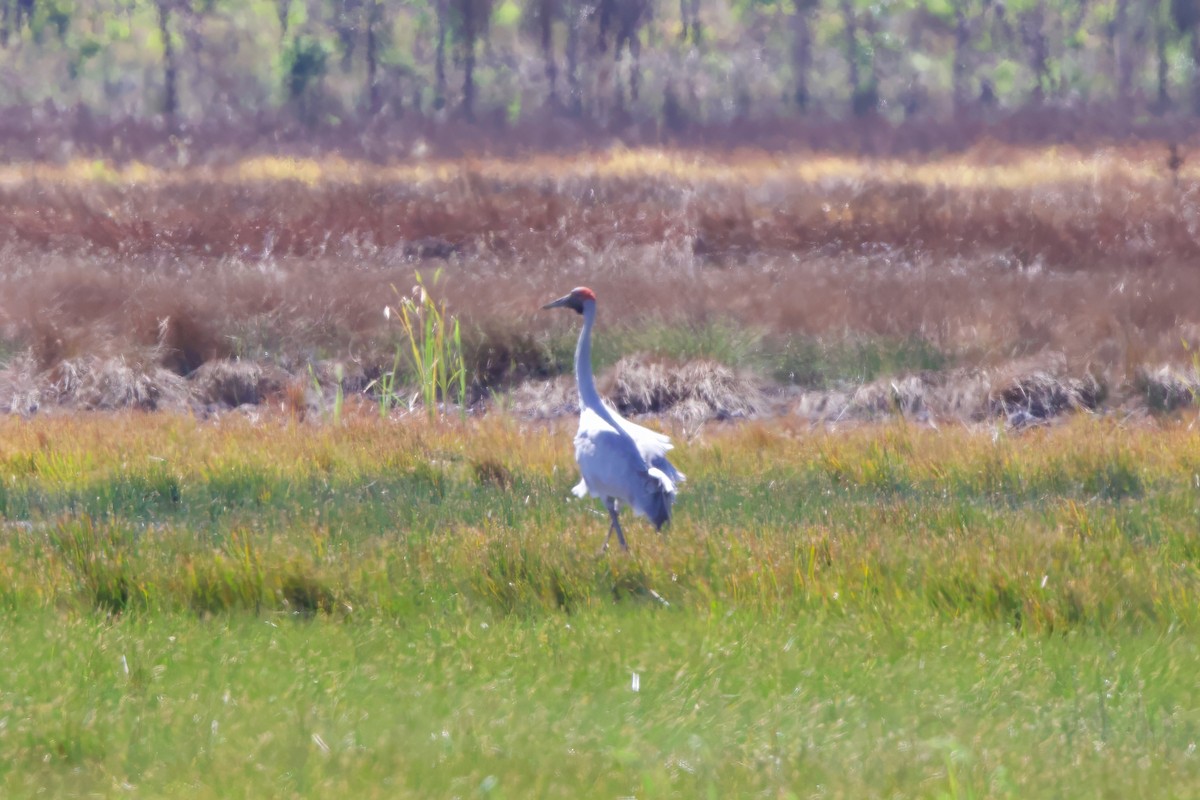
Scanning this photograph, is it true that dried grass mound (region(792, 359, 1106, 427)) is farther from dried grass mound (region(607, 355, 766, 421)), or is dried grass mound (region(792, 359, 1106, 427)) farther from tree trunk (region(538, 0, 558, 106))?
tree trunk (region(538, 0, 558, 106))

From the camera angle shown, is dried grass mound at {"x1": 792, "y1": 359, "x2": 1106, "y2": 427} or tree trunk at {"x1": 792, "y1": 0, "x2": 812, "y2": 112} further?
tree trunk at {"x1": 792, "y1": 0, "x2": 812, "y2": 112}

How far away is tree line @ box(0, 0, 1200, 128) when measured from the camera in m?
44.1

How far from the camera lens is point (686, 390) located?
13203 millimetres

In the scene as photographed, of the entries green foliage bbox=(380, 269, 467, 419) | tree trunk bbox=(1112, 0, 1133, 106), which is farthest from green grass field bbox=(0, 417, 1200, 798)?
tree trunk bbox=(1112, 0, 1133, 106)

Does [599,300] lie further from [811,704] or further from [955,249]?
[811,704]

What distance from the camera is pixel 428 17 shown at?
55750 mm

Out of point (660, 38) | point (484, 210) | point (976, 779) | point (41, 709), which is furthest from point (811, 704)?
point (660, 38)

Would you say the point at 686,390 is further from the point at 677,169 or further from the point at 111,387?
the point at 677,169

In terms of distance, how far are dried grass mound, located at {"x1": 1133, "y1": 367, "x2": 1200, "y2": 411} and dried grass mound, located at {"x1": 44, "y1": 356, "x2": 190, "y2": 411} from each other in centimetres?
815

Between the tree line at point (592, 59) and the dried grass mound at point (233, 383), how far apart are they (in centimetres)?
2298

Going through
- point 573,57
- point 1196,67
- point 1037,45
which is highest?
point 573,57

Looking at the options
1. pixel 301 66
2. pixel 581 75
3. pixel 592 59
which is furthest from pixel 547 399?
pixel 581 75

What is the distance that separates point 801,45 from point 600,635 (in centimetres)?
4945

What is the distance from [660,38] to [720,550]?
60808 millimetres
